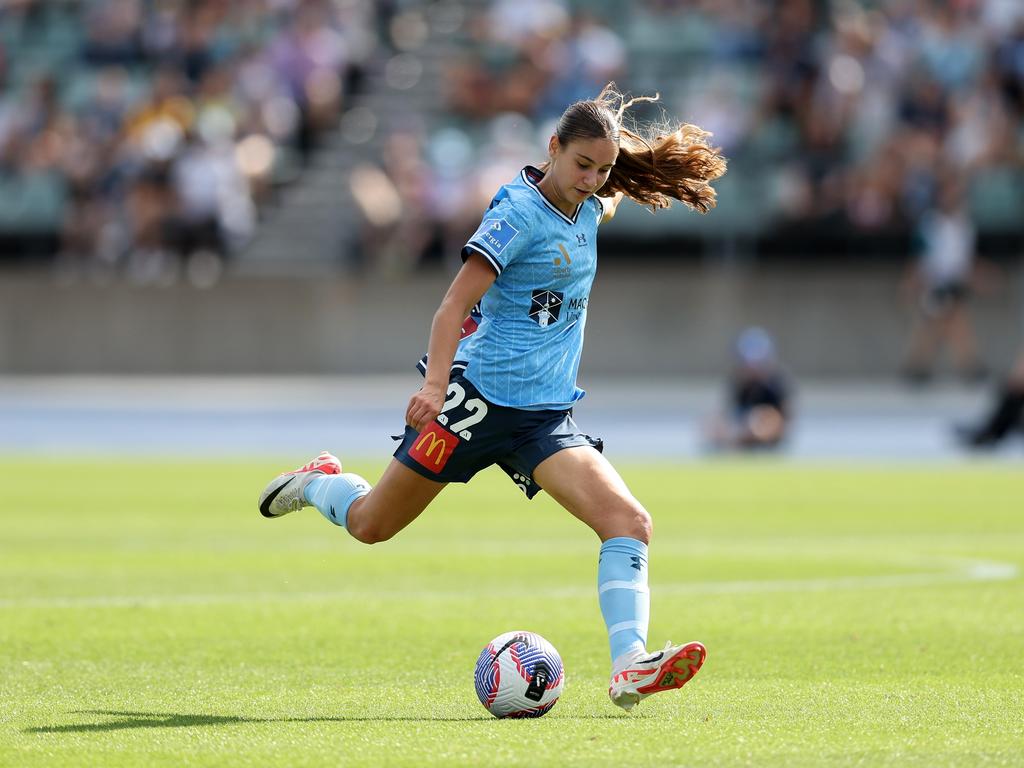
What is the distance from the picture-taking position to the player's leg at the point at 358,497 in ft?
22.5

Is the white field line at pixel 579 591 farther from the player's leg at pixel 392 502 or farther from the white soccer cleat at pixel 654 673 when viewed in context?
the white soccer cleat at pixel 654 673

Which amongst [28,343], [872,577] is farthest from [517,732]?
[28,343]

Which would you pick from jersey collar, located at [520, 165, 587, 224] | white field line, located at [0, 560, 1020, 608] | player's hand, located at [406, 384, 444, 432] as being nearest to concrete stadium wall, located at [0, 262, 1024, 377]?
white field line, located at [0, 560, 1020, 608]

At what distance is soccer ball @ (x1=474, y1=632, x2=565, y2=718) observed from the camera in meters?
6.21

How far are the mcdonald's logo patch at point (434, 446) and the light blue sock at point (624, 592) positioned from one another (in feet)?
2.14

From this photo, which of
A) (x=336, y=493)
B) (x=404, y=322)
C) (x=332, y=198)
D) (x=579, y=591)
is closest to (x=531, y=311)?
(x=336, y=493)

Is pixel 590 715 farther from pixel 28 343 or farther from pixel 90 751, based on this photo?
pixel 28 343

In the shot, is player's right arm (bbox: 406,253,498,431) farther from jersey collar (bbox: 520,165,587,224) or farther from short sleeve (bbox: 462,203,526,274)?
jersey collar (bbox: 520,165,587,224)

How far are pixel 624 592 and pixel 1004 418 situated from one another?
14.6 meters

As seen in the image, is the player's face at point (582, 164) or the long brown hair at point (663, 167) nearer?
the player's face at point (582, 164)

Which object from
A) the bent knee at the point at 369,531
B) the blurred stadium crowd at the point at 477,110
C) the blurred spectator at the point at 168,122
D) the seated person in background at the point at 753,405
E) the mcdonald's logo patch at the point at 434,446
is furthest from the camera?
the blurred spectator at the point at 168,122

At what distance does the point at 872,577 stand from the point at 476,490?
7175mm

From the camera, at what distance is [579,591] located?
9.94 m

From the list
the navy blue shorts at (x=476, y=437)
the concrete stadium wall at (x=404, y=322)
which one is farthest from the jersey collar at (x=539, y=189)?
the concrete stadium wall at (x=404, y=322)
